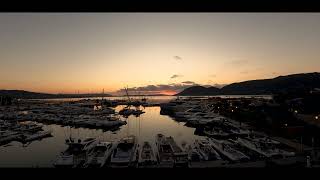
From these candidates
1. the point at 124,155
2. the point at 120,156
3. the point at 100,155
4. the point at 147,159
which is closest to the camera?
the point at 147,159

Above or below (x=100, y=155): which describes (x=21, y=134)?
above

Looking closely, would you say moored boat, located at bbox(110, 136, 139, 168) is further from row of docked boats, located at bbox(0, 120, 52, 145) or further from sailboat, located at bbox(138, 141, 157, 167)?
row of docked boats, located at bbox(0, 120, 52, 145)

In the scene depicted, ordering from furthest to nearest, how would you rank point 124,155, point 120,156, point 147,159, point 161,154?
point 161,154 < point 124,155 < point 120,156 < point 147,159

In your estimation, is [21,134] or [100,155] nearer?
[100,155]

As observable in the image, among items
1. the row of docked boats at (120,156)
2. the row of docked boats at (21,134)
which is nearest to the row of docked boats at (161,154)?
the row of docked boats at (120,156)

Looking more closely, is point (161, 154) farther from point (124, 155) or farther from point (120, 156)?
point (120, 156)

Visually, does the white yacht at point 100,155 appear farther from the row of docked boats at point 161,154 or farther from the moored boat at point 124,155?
the moored boat at point 124,155

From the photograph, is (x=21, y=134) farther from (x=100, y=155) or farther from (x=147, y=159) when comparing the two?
(x=147, y=159)

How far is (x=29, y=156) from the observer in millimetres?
11242

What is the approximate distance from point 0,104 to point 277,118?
4213 cm

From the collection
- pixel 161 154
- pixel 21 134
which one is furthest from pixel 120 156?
pixel 21 134

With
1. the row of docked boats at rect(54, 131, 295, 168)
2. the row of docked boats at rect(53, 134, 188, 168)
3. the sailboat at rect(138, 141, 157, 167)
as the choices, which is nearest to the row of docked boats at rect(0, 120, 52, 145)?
the row of docked boats at rect(53, 134, 188, 168)

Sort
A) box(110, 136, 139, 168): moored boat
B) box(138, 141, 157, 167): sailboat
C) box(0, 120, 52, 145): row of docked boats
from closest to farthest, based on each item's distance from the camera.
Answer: box(138, 141, 157, 167): sailboat → box(110, 136, 139, 168): moored boat → box(0, 120, 52, 145): row of docked boats

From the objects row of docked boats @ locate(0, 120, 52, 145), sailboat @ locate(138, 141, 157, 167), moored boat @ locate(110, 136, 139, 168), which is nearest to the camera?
sailboat @ locate(138, 141, 157, 167)
